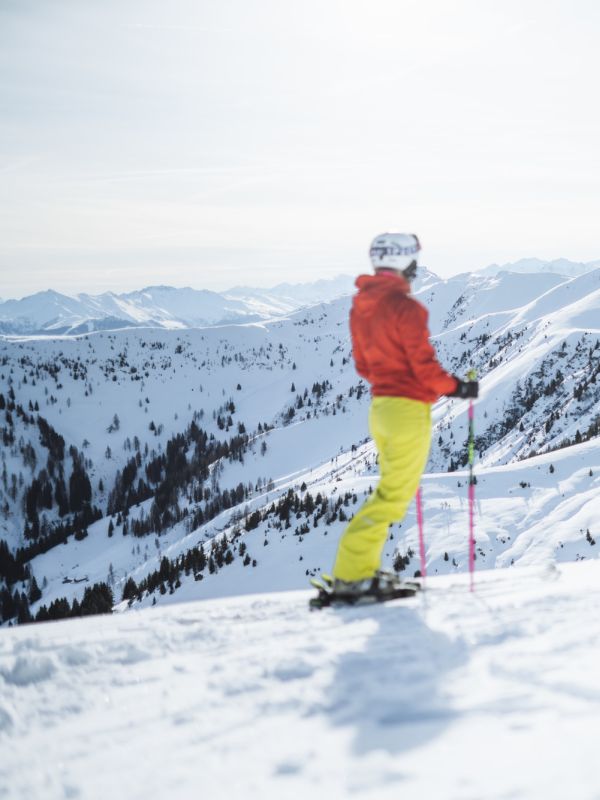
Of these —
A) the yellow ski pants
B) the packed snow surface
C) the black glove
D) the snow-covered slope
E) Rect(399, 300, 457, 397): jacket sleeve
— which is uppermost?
Rect(399, 300, 457, 397): jacket sleeve

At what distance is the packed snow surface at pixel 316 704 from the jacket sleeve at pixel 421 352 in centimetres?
228

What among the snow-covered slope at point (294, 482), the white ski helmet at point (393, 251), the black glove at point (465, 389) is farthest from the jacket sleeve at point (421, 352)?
the snow-covered slope at point (294, 482)

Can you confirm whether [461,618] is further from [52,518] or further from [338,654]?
[52,518]

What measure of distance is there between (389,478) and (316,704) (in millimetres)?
2718

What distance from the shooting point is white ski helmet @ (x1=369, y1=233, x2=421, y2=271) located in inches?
238

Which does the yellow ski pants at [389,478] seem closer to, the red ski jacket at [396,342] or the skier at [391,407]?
the skier at [391,407]

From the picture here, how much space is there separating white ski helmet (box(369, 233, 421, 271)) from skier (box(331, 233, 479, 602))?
0.8 inches

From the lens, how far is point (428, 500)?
38938 millimetres

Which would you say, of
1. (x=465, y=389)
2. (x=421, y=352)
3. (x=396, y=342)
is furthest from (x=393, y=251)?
(x=465, y=389)

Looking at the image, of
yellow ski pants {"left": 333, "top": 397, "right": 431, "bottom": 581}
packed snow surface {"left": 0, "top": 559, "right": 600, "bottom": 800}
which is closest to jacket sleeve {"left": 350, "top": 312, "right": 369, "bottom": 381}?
yellow ski pants {"left": 333, "top": 397, "right": 431, "bottom": 581}

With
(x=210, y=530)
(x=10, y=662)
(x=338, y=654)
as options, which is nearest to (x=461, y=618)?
(x=338, y=654)

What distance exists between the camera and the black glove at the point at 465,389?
589cm

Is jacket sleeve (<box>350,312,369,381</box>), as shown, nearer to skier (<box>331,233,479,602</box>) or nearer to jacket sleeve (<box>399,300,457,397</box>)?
skier (<box>331,233,479,602</box>)

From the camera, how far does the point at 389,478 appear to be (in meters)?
5.79
